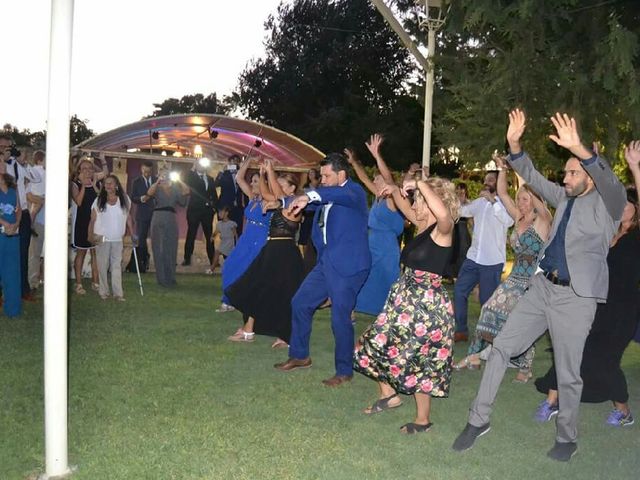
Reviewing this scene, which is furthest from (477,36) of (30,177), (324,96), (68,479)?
(324,96)

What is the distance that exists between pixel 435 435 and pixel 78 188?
9.02 meters

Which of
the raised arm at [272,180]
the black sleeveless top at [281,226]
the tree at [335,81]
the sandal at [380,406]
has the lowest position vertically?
the sandal at [380,406]

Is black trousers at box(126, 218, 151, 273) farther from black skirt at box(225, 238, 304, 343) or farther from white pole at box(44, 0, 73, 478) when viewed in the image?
white pole at box(44, 0, 73, 478)

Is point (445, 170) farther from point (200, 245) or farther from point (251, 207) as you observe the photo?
point (251, 207)

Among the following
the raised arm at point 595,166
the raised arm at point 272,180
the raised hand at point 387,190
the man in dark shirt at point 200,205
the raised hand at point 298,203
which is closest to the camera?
the raised arm at point 595,166

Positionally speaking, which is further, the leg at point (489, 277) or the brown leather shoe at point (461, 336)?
the brown leather shoe at point (461, 336)

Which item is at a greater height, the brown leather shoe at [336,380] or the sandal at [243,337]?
the sandal at [243,337]

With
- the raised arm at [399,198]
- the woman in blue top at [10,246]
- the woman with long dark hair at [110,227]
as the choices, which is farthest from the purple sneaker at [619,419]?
the woman with long dark hair at [110,227]

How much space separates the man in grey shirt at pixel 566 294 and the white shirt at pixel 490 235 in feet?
11.1

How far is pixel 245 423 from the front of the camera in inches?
237

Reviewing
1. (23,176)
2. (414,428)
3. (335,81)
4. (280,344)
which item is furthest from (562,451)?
(335,81)

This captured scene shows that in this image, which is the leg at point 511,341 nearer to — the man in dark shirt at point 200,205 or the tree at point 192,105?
the man in dark shirt at point 200,205

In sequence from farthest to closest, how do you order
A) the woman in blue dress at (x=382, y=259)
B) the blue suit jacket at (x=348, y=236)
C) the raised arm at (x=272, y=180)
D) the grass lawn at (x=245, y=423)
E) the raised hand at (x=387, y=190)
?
the woman in blue dress at (x=382, y=259) → the raised arm at (x=272, y=180) → the blue suit jacket at (x=348, y=236) → the raised hand at (x=387, y=190) → the grass lawn at (x=245, y=423)

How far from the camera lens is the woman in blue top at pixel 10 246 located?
980 cm
